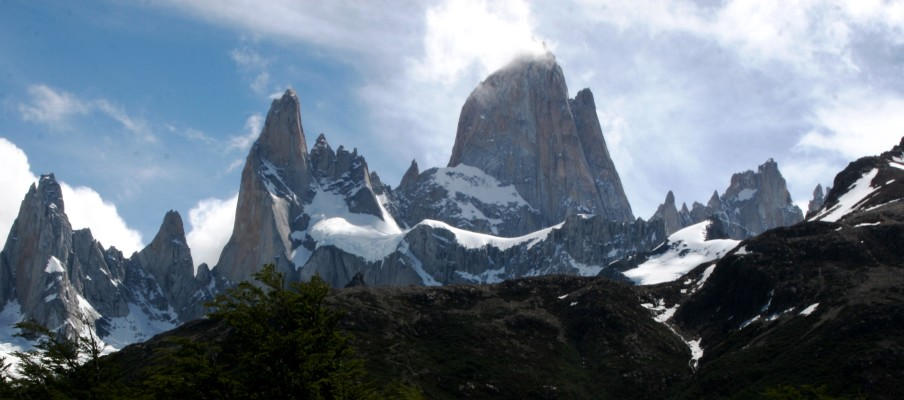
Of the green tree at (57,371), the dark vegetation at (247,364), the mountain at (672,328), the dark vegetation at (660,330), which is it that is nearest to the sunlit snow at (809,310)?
the mountain at (672,328)

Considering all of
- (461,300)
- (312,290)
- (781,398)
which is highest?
(461,300)

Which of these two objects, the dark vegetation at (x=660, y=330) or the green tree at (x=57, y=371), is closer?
the green tree at (x=57, y=371)

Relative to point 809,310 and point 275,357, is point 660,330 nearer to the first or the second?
point 809,310

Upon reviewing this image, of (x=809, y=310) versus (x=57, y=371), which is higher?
(x=809, y=310)

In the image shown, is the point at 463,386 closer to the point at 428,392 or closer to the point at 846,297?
the point at 428,392

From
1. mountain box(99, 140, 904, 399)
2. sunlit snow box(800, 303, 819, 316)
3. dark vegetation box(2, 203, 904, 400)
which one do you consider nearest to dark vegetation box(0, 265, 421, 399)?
dark vegetation box(2, 203, 904, 400)

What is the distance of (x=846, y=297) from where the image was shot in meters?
142

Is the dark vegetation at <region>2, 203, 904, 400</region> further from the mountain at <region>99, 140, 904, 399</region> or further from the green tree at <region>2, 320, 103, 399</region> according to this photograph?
the green tree at <region>2, 320, 103, 399</region>

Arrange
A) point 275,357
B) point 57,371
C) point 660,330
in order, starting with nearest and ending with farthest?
1. point 275,357
2. point 57,371
3. point 660,330

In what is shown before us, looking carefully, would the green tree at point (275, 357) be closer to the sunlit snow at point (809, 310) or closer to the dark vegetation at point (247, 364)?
the dark vegetation at point (247, 364)

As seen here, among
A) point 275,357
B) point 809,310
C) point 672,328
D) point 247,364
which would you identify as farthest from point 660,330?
Result: point 247,364

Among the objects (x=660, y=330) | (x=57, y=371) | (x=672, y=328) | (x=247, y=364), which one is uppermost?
(x=672, y=328)

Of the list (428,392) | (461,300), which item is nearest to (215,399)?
(428,392)

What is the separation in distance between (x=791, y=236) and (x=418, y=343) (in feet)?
275
